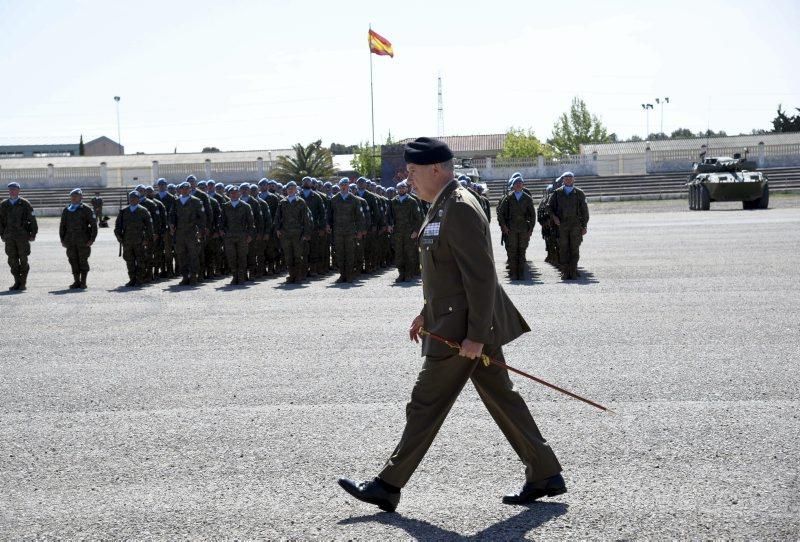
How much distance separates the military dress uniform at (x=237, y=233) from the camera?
1925 cm

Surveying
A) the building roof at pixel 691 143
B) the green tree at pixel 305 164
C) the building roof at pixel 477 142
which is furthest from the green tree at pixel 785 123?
the green tree at pixel 305 164

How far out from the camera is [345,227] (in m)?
19.0

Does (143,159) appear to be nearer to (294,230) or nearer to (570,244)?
(294,230)

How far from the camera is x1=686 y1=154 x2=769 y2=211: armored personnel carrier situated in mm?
40562

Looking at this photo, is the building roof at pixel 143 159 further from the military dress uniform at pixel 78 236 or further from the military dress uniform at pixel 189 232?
the military dress uniform at pixel 78 236

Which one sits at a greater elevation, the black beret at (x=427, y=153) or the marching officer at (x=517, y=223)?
the black beret at (x=427, y=153)

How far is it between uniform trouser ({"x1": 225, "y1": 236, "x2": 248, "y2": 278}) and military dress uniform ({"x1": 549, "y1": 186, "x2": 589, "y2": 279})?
604cm

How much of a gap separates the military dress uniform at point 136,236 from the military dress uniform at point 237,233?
155 centimetres

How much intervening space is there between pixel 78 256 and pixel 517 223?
27.3 ft

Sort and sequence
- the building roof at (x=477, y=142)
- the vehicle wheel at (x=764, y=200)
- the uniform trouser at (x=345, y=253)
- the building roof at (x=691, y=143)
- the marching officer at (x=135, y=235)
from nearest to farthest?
the uniform trouser at (x=345, y=253)
the marching officer at (x=135, y=235)
the vehicle wheel at (x=764, y=200)
the building roof at (x=691, y=143)
the building roof at (x=477, y=142)

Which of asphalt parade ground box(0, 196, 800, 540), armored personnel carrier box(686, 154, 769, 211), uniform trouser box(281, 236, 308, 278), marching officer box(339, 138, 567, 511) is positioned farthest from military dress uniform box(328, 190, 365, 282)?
armored personnel carrier box(686, 154, 769, 211)

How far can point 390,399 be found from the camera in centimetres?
768

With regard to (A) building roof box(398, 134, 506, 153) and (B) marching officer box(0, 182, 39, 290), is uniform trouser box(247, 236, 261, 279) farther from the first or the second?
(A) building roof box(398, 134, 506, 153)

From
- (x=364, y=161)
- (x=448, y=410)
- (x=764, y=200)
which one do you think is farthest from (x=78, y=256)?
(x=364, y=161)
